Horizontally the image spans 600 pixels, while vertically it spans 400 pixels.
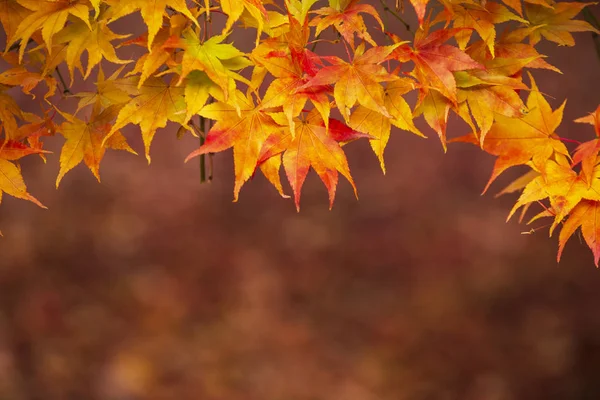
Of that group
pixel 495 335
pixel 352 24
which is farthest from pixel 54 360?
pixel 352 24

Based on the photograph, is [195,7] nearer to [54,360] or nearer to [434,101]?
[434,101]

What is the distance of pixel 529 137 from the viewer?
2.65 feet

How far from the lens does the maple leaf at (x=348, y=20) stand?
2.21ft

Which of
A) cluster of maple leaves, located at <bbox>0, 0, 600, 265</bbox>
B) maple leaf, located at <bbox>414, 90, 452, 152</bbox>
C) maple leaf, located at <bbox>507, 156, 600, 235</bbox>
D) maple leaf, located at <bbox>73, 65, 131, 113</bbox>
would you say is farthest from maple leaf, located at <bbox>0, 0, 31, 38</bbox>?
maple leaf, located at <bbox>507, 156, 600, 235</bbox>

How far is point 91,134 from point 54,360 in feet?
4.48

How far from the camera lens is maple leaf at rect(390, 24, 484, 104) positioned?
68cm

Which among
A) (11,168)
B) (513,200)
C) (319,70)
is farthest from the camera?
(513,200)

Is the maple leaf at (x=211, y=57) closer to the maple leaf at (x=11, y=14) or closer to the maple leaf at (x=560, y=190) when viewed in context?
the maple leaf at (x=11, y=14)

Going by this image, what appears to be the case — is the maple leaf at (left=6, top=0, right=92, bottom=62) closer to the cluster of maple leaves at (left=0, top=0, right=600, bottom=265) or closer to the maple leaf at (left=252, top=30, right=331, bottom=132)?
the cluster of maple leaves at (left=0, top=0, right=600, bottom=265)

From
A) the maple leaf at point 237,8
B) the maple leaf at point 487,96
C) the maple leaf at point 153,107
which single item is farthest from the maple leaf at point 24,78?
the maple leaf at point 487,96

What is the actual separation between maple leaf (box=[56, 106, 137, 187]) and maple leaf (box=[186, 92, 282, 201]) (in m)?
0.15

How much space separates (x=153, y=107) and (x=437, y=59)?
30 cm

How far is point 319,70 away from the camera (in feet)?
2.16

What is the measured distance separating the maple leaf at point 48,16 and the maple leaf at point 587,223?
56 centimetres
